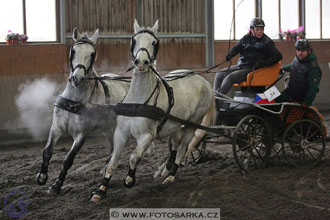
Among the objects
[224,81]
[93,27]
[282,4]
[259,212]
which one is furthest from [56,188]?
[282,4]

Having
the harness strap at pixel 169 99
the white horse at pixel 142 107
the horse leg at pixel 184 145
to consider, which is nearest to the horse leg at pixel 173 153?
the horse leg at pixel 184 145

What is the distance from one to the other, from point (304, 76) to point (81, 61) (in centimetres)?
306

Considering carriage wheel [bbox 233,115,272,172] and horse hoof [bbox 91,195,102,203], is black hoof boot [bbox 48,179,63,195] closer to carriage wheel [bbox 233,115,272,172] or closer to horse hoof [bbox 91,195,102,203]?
horse hoof [bbox 91,195,102,203]

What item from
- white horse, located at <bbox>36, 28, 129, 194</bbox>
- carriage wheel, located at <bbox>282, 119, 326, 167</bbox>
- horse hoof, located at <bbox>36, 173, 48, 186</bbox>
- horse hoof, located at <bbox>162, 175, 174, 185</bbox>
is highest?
white horse, located at <bbox>36, 28, 129, 194</bbox>

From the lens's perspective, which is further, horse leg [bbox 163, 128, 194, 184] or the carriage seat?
the carriage seat

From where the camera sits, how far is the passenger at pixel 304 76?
7094 mm

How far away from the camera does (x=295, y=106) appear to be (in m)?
7.18

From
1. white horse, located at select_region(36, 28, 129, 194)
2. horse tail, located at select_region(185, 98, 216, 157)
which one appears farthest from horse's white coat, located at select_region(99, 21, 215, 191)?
white horse, located at select_region(36, 28, 129, 194)

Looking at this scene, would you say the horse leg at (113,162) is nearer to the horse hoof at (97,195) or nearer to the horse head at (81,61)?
the horse hoof at (97,195)

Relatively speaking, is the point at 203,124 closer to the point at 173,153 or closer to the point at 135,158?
the point at 173,153

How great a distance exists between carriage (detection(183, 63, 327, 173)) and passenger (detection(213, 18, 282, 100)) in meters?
0.11

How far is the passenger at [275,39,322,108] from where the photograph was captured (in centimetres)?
709

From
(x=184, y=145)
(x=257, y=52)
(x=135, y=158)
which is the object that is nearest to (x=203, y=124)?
(x=184, y=145)

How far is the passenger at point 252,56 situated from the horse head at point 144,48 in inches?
79.5
